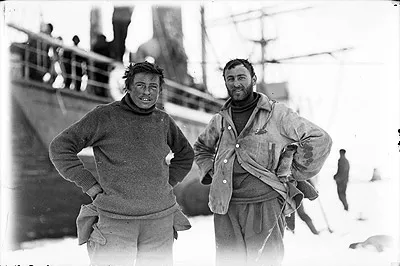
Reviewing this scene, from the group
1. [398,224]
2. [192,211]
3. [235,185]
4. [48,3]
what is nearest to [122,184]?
[235,185]

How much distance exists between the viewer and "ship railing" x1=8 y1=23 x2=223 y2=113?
4.52 m

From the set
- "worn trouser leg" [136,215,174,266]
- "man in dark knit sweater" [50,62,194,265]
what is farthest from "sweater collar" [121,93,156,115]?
"worn trouser leg" [136,215,174,266]

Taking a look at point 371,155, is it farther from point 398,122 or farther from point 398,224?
point 398,224

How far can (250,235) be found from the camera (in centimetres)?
217

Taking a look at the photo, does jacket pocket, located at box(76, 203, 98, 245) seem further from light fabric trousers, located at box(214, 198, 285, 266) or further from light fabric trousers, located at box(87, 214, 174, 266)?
light fabric trousers, located at box(214, 198, 285, 266)

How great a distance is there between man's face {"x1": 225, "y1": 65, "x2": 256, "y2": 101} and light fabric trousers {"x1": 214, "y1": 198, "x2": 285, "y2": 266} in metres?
0.59

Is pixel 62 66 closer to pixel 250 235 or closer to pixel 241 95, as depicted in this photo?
pixel 241 95

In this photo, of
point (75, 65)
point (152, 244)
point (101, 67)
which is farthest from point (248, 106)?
point (101, 67)

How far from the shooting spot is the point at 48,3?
362 centimetres

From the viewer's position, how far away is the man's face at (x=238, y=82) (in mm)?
2197

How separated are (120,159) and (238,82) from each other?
0.74 m

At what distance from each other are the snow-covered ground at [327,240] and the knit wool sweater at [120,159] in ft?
3.17

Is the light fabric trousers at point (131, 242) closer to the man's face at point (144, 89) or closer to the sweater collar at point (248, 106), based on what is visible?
the man's face at point (144, 89)

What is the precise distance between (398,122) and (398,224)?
0.68 meters
